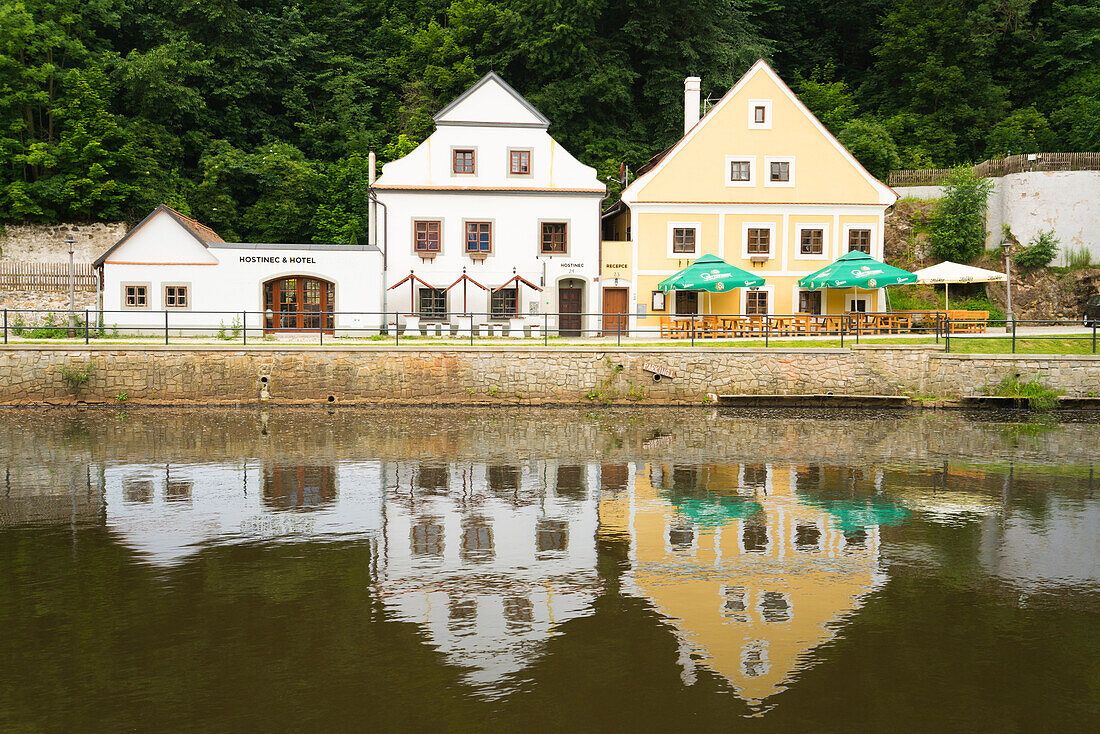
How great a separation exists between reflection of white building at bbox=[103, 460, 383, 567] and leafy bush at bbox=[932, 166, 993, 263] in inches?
1208

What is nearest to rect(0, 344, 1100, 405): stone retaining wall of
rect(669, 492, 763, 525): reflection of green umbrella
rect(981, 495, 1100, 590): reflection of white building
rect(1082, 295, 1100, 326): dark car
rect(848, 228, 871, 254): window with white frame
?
rect(1082, 295, 1100, 326): dark car

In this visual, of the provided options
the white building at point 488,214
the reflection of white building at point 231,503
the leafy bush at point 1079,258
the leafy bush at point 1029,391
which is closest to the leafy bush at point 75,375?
the reflection of white building at point 231,503

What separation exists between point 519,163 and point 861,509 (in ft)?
77.0

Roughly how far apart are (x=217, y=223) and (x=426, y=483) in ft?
119

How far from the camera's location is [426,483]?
533 inches

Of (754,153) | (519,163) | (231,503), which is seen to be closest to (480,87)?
(519,163)

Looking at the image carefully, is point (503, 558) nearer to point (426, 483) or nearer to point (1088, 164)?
point (426, 483)

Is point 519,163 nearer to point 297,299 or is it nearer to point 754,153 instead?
point 754,153

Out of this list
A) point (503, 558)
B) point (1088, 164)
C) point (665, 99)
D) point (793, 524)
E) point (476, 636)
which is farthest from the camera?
point (665, 99)

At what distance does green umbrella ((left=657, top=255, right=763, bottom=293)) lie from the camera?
27.7 meters

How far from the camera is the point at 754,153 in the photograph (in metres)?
33.4

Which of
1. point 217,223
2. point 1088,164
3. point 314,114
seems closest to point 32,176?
point 217,223

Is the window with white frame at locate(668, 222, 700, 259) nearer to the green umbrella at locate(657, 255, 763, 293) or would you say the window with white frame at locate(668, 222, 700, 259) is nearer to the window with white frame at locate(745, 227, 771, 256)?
the window with white frame at locate(745, 227, 771, 256)

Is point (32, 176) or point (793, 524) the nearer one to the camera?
point (793, 524)
